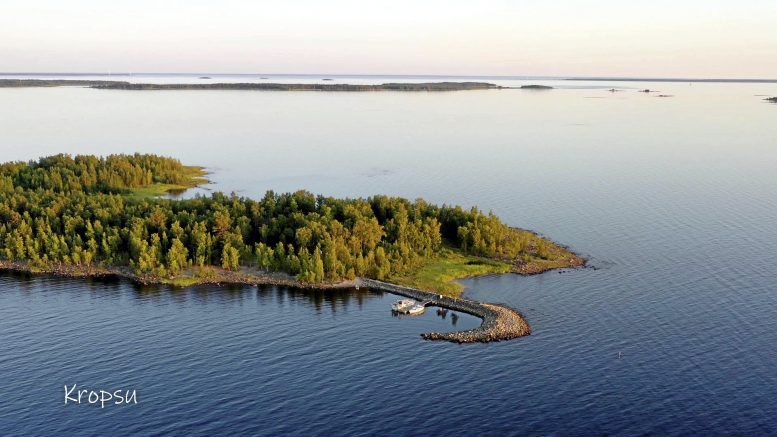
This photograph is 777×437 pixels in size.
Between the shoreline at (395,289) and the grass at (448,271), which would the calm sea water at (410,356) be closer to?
the shoreline at (395,289)

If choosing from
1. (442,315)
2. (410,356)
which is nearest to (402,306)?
(442,315)

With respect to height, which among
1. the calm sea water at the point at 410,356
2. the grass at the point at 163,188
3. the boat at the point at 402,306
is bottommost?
the calm sea water at the point at 410,356

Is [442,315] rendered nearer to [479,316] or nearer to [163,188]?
[479,316]

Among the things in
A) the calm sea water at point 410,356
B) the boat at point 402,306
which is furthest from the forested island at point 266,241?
the boat at point 402,306

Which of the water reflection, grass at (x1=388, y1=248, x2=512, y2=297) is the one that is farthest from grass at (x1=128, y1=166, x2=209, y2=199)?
the water reflection

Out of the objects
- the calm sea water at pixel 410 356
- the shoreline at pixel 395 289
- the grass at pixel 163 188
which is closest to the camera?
the calm sea water at pixel 410 356

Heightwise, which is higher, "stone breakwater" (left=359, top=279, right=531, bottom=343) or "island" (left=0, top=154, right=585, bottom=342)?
→ "island" (left=0, top=154, right=585, bottom=342)

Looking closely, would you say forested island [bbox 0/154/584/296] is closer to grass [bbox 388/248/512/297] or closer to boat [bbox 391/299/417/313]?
grass [bbox 388/248/512/297]
